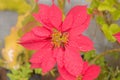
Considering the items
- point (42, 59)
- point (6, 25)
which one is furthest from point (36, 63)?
point (6, 25)

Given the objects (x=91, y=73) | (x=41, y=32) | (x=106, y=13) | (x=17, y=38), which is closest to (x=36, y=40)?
(x=41, y=32)

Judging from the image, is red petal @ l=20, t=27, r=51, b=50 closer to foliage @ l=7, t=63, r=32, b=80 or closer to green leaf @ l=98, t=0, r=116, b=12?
green leaf @ l=98, t=0, r=116, b=12

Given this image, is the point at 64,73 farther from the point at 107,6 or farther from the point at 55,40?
the point at 107,6

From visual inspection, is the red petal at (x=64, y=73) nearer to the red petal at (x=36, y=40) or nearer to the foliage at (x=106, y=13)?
the red petal at (x=36, y=40)

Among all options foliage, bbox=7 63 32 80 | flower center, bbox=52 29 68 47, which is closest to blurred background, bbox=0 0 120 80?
foliage, bbox=7 63 32 80

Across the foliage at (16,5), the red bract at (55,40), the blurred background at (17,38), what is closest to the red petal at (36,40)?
→ the red bract at (55,40)

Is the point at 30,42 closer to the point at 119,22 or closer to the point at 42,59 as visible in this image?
the point at 42,59

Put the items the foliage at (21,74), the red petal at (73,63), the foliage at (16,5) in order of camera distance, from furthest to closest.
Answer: the foliage at (16,5), the foliage at (21,74), the red petal at (73,63)

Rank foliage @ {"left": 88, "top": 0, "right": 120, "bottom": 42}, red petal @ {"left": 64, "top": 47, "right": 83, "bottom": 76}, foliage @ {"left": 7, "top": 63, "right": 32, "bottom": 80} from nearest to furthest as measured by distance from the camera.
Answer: red petal @ {"left": 64, "top": 47, "right": 83, "bottom": 76}
foliage @ {"left": 88, "top": 0, "right": 120, "bottom": 42}
foliage @ {"left": 7, "top": 63, "right": 32, "bottom": 80}
